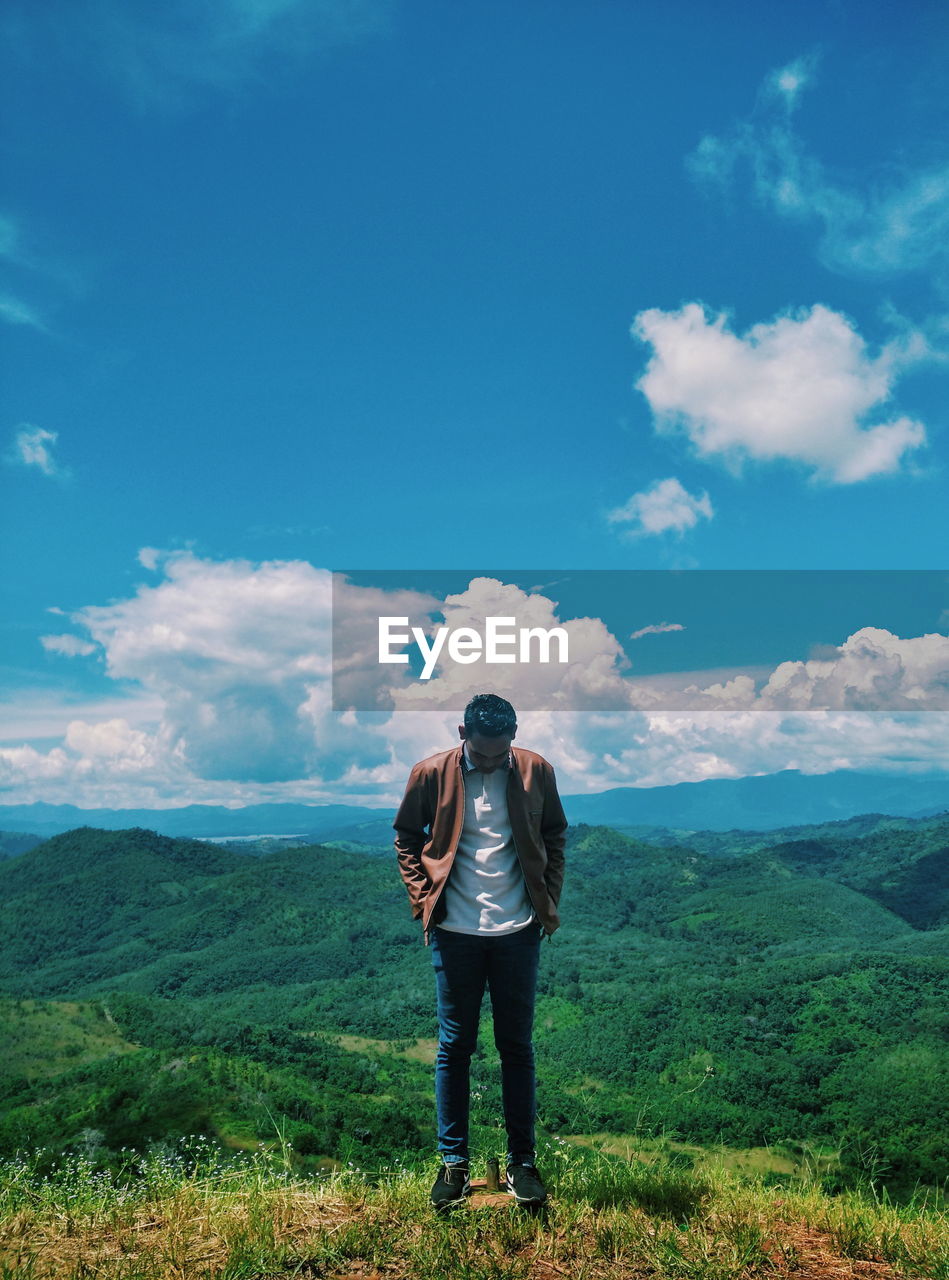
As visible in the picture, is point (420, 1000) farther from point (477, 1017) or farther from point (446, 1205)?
point (477, 1017)

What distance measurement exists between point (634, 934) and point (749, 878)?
35468 mm

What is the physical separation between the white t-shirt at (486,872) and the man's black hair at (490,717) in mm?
220

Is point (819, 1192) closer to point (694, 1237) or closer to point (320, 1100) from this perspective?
point (694, 1237)

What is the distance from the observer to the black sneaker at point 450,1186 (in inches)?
159

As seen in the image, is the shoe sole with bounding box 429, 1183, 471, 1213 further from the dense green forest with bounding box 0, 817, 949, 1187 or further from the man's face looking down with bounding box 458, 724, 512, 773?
the man's face looking down with bounding box 458, 724, 512, 773

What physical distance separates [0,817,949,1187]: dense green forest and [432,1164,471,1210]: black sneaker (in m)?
0.94

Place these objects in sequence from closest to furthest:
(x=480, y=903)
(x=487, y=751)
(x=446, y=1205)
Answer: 1. (x=446, y=1205)
2. (x=480, y=903)
3. (x=487, y=751)

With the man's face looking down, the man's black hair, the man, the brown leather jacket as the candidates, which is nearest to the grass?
the man

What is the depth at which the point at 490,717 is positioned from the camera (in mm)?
4250

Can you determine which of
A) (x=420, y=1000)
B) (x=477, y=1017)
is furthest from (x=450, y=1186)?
(x=420, y=1000)

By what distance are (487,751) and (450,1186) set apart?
2.18 meters

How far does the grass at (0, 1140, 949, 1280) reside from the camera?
3.62m

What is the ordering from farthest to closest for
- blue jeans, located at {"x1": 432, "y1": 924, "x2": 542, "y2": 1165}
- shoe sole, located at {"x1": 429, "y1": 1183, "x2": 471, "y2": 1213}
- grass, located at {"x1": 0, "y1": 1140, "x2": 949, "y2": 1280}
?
blue jeans, located at {"x1": 432, "y1": 924, "x2": 542, "y2": 1165} < shoe sole, located at {"x1": 429, "y1": 1183, "x2": 471, "y2": 1213} < grass, located at {"x1": 0, "y1": 1140, "x2": 949, "y2": 1280}

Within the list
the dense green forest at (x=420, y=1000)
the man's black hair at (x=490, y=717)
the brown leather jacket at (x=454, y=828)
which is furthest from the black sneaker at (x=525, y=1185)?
the man's black hair at (x=490, y=717)
